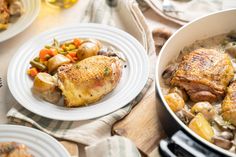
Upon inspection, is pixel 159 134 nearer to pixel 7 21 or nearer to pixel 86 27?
pixel 86 27

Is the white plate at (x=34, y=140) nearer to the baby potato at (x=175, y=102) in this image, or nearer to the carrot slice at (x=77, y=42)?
the baby potato at (x=175, y=102)

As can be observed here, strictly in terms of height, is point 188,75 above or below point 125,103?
above

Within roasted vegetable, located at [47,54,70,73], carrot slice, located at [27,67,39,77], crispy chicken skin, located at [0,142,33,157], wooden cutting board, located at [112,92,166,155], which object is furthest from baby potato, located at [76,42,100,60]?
crispy chicken skin, located at [0,142,33,157]

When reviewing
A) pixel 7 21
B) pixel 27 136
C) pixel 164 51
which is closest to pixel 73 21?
pixel 7 21

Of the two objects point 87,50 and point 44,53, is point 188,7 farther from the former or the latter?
point 44,53

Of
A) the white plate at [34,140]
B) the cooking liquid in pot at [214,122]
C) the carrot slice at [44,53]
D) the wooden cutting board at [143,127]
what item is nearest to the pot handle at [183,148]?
the cooking liquid in pot at [214,122]

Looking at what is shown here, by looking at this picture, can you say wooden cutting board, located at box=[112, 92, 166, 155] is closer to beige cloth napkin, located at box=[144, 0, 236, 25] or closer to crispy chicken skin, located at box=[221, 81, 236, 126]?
crispy chicken skin, located at box=[221, 81, 236, 126]

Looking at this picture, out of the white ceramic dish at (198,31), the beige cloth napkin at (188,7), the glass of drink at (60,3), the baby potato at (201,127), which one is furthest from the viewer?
the glass of drink at (60,3)
